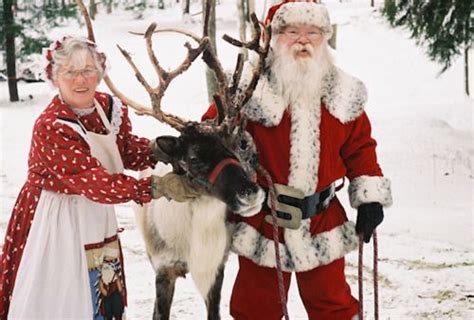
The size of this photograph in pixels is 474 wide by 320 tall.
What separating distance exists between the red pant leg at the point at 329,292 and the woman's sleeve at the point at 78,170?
995 millimetres

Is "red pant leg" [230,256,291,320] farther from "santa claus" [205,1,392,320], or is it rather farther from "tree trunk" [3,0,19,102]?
"tree trunk" [3,0,19,102]

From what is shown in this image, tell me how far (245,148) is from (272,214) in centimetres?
33

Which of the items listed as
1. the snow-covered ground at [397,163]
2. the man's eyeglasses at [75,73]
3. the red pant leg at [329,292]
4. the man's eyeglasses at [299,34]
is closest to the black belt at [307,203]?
the red pant leg at [329,292]

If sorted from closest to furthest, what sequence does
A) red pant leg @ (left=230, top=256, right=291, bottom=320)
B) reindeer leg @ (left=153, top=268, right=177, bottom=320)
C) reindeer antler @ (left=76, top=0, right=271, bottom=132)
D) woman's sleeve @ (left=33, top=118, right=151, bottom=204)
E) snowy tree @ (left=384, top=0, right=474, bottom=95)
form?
woman's sleeve @ (left=33, top=118, right=151, bottom=204)
reindeer antler @ (left=76, top=0, right=271, bottom=132)
red pant leg @ (left=230, top=256, right=291, bottom=320)
reindeer leg @ (left=153, top=268, right=177, bottom=320)
snowy tree @ (left=384, top=0, right=474, bottom=95)

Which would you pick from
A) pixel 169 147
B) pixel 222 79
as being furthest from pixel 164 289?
pixel 222 79

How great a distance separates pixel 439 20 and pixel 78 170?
20.8 feet

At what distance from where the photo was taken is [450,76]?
16.9 metres

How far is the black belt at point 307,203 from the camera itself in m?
2.84

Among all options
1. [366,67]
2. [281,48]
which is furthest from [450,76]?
[281,48]

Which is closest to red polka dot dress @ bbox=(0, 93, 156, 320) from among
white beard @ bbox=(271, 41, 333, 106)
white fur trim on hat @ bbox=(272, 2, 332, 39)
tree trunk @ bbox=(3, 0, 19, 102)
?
white beard @ bbox=(271, 41, 333, 106)

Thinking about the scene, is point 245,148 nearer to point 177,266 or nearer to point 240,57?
point 240,57

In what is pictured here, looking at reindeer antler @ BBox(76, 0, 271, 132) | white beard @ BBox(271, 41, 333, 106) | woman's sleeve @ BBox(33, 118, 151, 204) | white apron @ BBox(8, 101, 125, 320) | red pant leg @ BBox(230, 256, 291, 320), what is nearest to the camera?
woman's sleeve @ BBox(33, 118, 151, 204)

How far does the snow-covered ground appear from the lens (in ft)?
14.0

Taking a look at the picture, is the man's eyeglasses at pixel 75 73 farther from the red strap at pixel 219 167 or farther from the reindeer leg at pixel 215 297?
the reindeer leg at pixel 215 297
